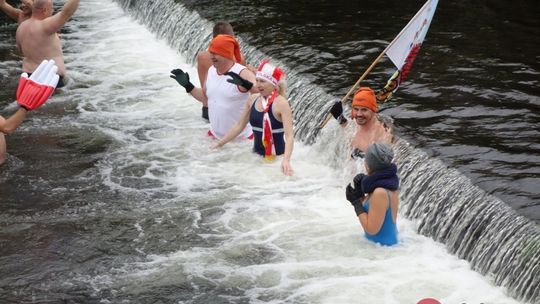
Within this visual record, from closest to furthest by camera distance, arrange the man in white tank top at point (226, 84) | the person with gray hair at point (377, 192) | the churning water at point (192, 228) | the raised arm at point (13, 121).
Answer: the churning water at point (192, 228)
the person with gray hair at point (377, 192)
the raised arm at point (13, 121)
the man in white tank top at point (226, 84)

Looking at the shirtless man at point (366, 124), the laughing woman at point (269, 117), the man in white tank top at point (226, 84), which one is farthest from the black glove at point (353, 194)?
the man in white tank top at point (226, 84)

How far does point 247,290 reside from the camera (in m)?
7.07

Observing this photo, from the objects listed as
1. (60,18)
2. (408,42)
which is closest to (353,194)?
(408,42)

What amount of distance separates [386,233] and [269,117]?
2.16m

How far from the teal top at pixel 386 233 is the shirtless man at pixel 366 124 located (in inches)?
39.7

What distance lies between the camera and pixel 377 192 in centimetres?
724

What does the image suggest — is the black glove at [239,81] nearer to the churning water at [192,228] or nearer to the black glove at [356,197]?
the churning water at [192,228]

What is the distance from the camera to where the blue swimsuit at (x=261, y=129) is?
926 cm

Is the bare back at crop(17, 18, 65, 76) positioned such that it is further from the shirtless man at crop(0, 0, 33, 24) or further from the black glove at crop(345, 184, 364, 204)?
the black glove at crop(345, 184, 364, 204)

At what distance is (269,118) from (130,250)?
2176mm

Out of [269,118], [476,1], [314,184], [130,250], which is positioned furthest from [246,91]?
[476,1]

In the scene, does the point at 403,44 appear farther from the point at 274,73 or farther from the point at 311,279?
the point at 311,279

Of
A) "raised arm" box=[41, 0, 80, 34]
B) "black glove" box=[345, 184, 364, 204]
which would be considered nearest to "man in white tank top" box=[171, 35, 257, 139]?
"raised arm" box=[41, 0, 80, 34]

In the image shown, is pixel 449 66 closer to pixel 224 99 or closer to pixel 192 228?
pixel 224 99
